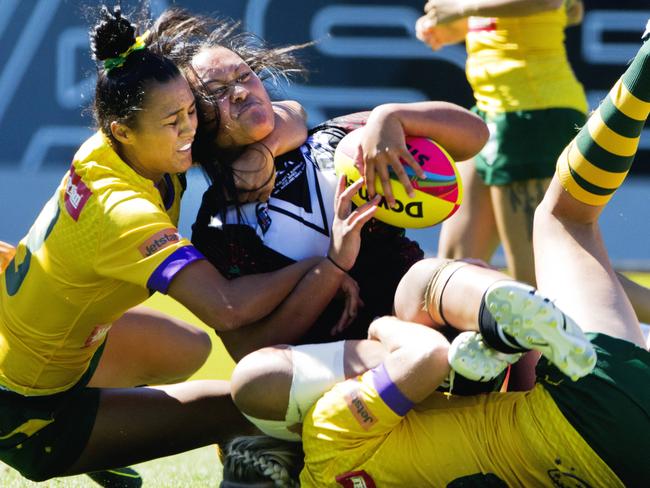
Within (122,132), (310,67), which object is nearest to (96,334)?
(122,132)

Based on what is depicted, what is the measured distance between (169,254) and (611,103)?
1.17m

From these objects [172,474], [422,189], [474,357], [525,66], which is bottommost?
[172,474]

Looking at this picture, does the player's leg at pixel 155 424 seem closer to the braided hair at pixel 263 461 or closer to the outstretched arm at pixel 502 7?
the braided hair at pixel 263 461

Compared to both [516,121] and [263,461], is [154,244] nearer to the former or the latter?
[263,461]

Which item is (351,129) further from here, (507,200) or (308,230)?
(507,200)

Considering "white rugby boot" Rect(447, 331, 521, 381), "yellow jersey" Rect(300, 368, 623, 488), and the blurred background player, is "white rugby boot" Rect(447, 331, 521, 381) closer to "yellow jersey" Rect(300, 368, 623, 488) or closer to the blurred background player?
"yellow jersey" Rect(300, 368, 623, 488)

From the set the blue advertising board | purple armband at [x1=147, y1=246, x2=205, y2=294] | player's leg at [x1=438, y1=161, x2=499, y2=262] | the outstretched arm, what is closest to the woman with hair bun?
purple armband at [x1=147, y1=246, x2=205, y2=294]

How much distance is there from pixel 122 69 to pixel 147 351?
0.96 m

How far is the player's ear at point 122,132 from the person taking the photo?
10.1 feet

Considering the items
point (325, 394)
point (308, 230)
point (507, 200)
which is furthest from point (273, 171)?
point (507, 200)

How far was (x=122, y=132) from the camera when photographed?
3086 millimetres

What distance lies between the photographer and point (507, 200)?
201 inches

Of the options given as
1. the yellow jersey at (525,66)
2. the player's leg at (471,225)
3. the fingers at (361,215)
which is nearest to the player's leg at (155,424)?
the fingers at (361,215)

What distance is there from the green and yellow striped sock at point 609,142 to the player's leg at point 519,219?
6.66 ft
